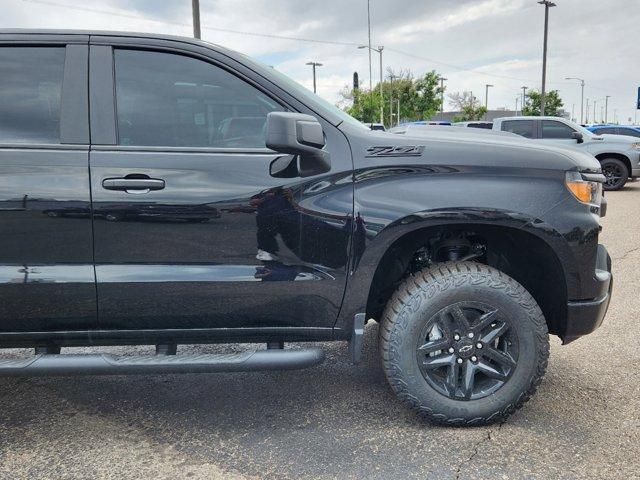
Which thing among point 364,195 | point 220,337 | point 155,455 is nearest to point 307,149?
point 364,195

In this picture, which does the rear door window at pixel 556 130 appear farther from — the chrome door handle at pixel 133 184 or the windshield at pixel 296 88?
the chrome door handle at pixel 133 184

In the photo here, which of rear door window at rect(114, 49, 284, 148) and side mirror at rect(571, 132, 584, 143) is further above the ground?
rear door window at rect(114, 49, 284, 148)

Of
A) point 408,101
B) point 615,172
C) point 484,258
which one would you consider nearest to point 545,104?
point 408,101

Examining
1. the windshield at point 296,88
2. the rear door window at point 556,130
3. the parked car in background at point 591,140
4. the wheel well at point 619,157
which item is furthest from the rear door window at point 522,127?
the windshield at point 296,88

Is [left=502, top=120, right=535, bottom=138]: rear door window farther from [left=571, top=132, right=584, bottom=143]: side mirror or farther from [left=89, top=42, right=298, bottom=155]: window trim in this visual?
[left=89, top=42, right=298, bottom=155]: window trim

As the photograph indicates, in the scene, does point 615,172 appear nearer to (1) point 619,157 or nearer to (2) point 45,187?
(1) point 619,157

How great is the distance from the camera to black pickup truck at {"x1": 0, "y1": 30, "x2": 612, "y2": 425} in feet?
8.30

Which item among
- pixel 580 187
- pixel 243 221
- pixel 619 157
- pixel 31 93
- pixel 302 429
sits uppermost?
pixel 31 93

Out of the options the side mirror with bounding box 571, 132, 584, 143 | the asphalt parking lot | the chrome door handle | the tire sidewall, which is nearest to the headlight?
the tire sidewall

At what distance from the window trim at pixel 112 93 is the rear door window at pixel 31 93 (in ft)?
0.53

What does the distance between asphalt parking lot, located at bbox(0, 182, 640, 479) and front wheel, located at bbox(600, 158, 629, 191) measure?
36.6 feet

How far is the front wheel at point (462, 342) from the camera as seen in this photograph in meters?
2.72

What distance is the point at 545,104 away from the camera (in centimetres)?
5588

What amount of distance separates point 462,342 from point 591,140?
40.6ft
